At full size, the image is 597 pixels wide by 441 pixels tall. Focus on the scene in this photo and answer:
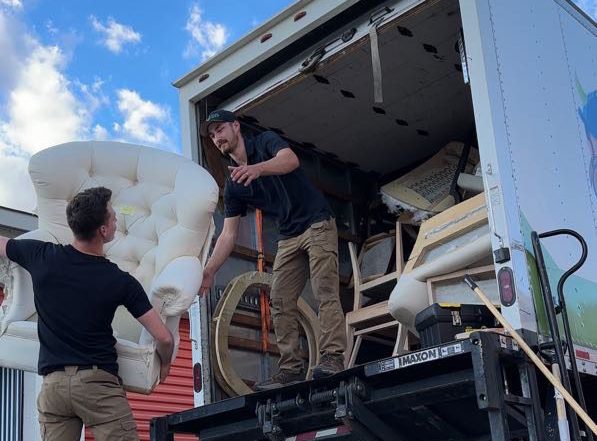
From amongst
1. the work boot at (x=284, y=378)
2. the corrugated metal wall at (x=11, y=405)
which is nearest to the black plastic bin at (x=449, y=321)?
the work boot at (x=284, y=378)

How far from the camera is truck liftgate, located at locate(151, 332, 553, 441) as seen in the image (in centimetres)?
327

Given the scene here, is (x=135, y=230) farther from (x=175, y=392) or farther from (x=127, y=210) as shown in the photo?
(x=175, y=392)

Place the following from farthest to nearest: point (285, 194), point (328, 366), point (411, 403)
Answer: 1. point (285, 194)
2. point (328, 366)
3. point (411, 403)

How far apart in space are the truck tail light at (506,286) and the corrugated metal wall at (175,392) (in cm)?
535

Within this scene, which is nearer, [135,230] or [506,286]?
[506,286]

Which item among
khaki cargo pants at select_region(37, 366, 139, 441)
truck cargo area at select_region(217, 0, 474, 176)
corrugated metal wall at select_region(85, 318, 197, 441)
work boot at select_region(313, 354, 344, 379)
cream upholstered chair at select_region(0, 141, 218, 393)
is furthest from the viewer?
corrugated metal wall at select_region(85, 318, 197, 441)

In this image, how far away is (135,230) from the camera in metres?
4.36

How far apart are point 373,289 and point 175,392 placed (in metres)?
3.66

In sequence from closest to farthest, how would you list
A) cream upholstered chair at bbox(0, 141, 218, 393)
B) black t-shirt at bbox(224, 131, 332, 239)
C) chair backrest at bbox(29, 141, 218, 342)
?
cream upholstered chair at bbox(0, 141, 218, 393)
chair backrest at bbox(29, 141, 218, 342)
black t-shirt at bbox(224, 131, 332, 239)

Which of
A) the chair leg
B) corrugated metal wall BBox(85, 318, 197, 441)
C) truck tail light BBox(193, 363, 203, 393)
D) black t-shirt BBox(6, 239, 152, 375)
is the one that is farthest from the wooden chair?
corrugated metal wall BBox(85, 318, 197, 441)

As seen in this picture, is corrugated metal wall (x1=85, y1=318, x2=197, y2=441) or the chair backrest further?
corrugated metal wall (x1=85, y1=318, x2=197, y2=441)

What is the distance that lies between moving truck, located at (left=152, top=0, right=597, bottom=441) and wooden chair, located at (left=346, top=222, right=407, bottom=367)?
0.08 meters

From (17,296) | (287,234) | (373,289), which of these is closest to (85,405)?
(17,296)

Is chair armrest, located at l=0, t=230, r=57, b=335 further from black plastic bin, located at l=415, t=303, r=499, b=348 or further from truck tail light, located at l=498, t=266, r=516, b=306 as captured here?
truck tail light, located at l=498, t=266, r=516, b=306
